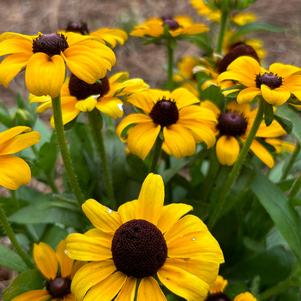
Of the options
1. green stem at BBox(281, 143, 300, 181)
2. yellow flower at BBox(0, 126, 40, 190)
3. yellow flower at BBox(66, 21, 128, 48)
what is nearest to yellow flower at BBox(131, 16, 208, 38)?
yellow flower at BBox(66, 21, 128, 48)

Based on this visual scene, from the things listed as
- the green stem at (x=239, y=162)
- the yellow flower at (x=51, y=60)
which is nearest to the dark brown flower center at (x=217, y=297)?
the green stem at (x=239, y=162)

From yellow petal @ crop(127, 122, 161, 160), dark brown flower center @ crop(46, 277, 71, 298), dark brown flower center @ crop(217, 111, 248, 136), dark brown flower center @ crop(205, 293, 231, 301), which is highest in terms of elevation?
yellow petal @ crop(127, 122, 161, 160)

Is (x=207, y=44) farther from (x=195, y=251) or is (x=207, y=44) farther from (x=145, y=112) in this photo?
(x=195, y=251)

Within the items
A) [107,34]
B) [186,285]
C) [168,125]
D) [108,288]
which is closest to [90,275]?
[108,288]

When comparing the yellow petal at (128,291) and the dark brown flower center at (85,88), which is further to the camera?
the dark brown flower center at (85,88)

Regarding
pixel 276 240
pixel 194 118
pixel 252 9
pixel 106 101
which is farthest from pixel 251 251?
pixel 252 9

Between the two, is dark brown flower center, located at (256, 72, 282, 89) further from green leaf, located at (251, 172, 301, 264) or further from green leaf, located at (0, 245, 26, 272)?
green leaf, located at (0, 245, 26, 272)

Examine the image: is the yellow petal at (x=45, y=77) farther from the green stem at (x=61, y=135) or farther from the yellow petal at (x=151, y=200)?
the yellow petal at (x=151, y=200)
